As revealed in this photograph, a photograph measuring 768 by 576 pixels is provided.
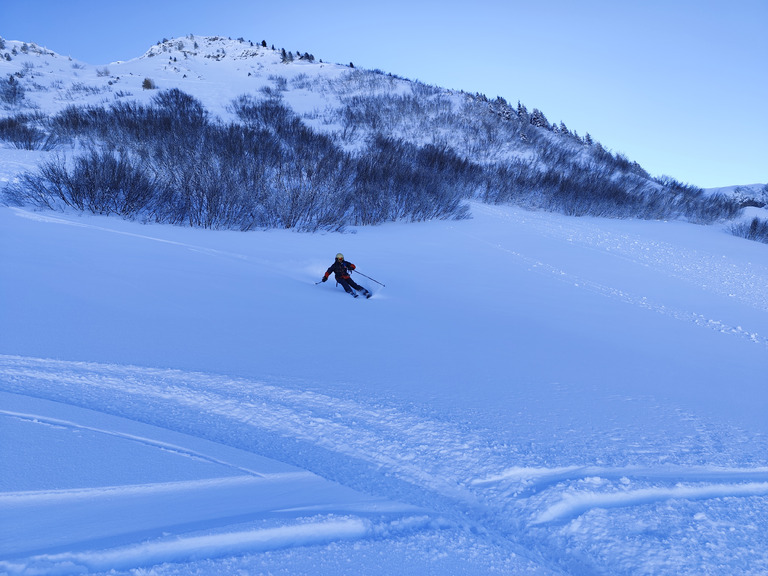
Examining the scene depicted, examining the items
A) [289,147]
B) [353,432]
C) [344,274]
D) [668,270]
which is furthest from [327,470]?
[289,147]

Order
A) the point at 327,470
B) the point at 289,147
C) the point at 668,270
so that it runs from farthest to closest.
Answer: the point at 289,147
the point at 668,270
the point at 327,470

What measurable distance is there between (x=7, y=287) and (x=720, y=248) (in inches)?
751

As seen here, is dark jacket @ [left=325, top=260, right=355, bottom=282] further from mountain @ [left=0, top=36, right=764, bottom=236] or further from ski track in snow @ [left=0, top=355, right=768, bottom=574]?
mountain @ [left=0, top=36, right=764, bottom=236]

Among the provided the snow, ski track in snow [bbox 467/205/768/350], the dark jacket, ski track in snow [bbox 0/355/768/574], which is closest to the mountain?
ski track in snow [bbox 467/205/768/350]

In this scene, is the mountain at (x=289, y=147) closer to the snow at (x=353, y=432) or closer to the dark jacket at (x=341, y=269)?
the dark jacket at (x=341, y=269)

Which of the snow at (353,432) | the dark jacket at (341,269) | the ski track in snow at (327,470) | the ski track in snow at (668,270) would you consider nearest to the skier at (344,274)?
the dark jacket at (341,269)

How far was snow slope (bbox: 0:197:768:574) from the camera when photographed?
1670mm

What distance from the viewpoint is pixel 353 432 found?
252cm

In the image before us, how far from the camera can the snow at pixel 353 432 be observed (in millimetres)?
1668

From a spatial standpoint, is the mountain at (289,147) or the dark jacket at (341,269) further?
the mountain at (289,147)

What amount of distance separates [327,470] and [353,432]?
1.26 ft

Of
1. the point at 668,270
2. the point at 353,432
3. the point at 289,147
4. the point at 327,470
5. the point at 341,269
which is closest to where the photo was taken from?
the point at 327,470

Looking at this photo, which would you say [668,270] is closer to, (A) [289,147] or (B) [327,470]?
(B) [327,470]

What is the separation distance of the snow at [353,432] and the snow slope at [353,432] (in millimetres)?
13
